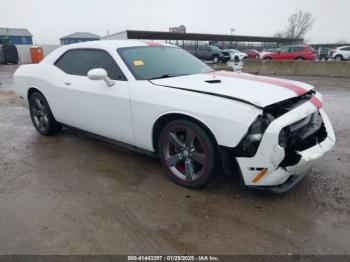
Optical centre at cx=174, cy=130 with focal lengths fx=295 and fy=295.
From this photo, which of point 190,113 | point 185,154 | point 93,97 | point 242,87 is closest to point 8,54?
point 93,97

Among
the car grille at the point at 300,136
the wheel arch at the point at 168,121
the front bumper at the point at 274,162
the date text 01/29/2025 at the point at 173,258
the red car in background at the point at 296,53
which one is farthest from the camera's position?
the red car in background at the point at 296,53

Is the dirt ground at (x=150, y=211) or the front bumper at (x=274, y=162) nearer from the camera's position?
the dirt ground at (x=150, y=211)

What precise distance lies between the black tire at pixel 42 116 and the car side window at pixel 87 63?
0.75 m

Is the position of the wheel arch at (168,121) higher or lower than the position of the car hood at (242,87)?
lower

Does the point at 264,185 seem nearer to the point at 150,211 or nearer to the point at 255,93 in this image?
the point at 255,93

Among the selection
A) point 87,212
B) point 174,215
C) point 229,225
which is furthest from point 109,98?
point 229,225

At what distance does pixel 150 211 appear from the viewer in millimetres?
2912

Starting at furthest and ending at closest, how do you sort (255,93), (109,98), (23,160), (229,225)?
(23,160)
(109,98)
(255,93)
(229,225)

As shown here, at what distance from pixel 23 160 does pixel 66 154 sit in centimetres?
59

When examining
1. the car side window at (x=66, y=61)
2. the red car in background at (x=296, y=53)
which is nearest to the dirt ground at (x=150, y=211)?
the car side window at (x=66, y=61)

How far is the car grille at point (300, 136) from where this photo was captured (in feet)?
Result: 9.03

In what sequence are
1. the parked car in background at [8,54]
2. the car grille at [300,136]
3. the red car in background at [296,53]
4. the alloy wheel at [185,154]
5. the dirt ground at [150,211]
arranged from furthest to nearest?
the parked car in background at [8,54] → the red car in background at [296,53] → the alloy wheel at [185,154] → the car grille at [300,136] → the dirt ground at [150,211]

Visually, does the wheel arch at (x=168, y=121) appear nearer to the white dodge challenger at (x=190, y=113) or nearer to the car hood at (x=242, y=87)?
the white dodge challenger at (x=190, y=113)

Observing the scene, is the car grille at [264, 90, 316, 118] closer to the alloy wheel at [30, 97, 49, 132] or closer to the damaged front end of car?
the damaged front end of car
